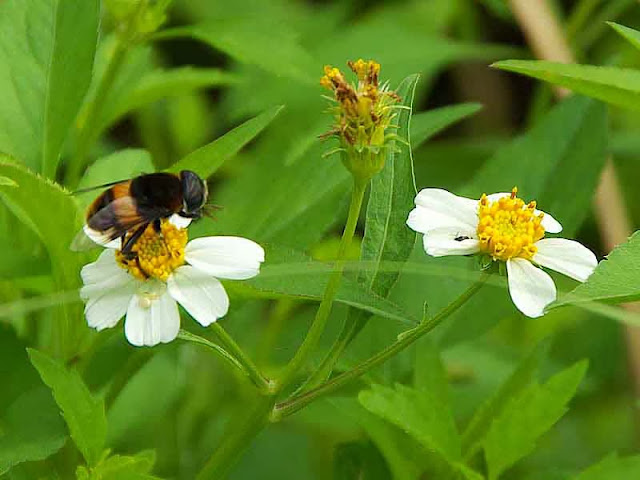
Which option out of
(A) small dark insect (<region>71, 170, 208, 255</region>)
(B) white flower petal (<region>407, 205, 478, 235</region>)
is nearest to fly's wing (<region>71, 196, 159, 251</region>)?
(A) small dark insect (<region>71, 170, 208, 255</region>)

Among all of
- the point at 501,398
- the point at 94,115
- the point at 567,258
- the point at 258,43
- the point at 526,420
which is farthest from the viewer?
the point at 258,43

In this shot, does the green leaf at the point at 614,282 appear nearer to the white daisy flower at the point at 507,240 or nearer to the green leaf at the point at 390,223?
the white daisy flower at the point at 507,240

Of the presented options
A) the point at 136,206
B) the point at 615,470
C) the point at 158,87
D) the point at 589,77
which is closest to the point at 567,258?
the point at 589,77

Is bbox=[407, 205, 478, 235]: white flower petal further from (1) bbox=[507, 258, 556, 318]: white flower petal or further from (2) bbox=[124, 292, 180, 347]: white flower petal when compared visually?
(2) bbox=[124, 292, 180, 347]: white flower petal

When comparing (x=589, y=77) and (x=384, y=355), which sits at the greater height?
(x=589, y=77)

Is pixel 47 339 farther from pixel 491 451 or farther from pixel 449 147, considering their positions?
pixel 449 147

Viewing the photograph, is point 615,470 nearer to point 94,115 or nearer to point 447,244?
point 447,244
